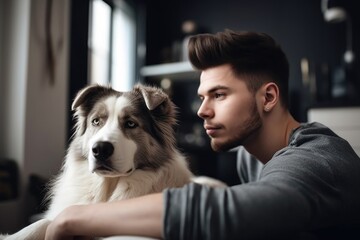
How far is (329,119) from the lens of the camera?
2986 mm

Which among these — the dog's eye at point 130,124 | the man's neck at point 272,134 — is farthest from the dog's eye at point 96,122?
the man's neck at point 272,134

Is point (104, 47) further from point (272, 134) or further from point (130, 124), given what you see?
point (272, 134)

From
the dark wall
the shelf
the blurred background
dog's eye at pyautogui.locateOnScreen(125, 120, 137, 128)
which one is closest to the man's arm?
dog's eye at pyautogui.locateOnScreen(125, 120, 137, 128)

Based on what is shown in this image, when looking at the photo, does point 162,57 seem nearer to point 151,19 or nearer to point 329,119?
point 151,19

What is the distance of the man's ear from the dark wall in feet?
8.83

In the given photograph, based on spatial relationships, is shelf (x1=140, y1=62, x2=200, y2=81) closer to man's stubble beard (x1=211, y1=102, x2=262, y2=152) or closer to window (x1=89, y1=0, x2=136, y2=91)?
window (x1=89, y1=0, x2=136, y2=91)

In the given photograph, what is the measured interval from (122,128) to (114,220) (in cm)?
44

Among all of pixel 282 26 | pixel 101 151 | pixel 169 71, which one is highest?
pixel 282 26

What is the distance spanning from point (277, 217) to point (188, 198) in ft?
0.62

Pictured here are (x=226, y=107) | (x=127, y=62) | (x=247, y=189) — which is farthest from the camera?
(x=127, y=62)

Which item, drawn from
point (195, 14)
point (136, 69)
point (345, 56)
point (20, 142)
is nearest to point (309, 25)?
point (345, 56)

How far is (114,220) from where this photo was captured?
2.42 feet

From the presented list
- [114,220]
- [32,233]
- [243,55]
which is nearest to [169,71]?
[243,55]

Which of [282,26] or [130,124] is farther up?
[282,26]
